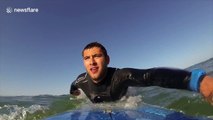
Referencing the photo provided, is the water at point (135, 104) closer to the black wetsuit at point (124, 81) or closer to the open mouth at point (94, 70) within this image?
the black wetsuit at point (124, 81)

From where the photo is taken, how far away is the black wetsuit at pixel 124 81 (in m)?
3.80

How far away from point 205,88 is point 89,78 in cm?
232

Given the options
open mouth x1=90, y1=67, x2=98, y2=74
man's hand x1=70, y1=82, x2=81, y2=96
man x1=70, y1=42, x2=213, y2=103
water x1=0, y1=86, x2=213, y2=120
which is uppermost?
open mouth x1=90, y1=67, x2=98, y2=74

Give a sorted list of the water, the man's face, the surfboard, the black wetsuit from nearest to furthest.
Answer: the black wetsuit, the surfboard, the man's face, the water

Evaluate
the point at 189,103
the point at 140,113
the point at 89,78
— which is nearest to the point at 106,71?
the point at 89,78

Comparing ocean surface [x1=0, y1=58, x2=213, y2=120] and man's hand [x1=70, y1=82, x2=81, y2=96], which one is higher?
man's hand [x1=70, y1=82, x2=81, y2=96]

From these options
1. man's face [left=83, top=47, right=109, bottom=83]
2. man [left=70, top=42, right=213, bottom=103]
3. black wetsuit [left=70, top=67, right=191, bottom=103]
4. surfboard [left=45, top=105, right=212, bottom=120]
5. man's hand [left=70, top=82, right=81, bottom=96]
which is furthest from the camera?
man's hand [left=70, top=82, right=81, bottom=96]

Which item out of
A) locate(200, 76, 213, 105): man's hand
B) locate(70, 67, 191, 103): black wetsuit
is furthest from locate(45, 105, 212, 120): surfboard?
locate(200, 76, 213, 105): man's hand

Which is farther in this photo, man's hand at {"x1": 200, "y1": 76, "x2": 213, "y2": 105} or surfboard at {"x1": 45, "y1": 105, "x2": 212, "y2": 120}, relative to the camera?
surfboard at {"x1": 45, "y1": 105, "x2": 212, "y2": 120}

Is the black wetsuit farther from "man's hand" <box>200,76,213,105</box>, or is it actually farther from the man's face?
"man's hand" <box>200,76,213,105</box>

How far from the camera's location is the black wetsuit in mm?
3799

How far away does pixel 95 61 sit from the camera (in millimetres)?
4699

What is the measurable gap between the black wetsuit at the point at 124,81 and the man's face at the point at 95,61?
0.60 feet

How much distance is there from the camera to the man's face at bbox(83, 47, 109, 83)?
4.68 meters
